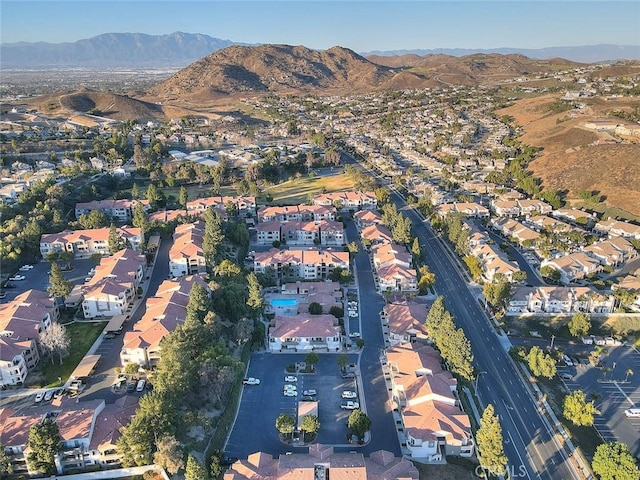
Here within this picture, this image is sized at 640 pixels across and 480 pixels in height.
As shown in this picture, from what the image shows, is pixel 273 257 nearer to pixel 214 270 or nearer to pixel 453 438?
pixel 214 270

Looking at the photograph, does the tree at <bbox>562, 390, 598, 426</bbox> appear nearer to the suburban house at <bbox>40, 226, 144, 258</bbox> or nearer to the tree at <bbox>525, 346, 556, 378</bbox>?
the tree at <bbox>525, 346, 556, 378</bbox>

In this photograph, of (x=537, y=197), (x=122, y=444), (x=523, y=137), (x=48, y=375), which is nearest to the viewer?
(x=122, y=444)

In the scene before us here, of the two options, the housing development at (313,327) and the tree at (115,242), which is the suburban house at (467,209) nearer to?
the housing development at (313,327)

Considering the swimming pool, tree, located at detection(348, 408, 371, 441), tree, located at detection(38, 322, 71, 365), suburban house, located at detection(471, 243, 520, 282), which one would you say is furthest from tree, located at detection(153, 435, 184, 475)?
suburban house, located at detection(471, 243, 520, 282)

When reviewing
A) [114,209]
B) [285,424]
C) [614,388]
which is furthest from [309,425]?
[114,209]

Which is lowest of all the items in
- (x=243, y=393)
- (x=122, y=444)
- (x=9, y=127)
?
(x=243, y=393)

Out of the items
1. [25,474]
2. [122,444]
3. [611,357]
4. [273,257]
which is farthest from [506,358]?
[25,474]


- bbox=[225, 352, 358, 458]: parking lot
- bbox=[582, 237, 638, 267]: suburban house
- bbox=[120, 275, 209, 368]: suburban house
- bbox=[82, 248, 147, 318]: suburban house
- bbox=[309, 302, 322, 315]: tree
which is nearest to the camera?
bbox=[225, 352, 358, 458]: parking lot
